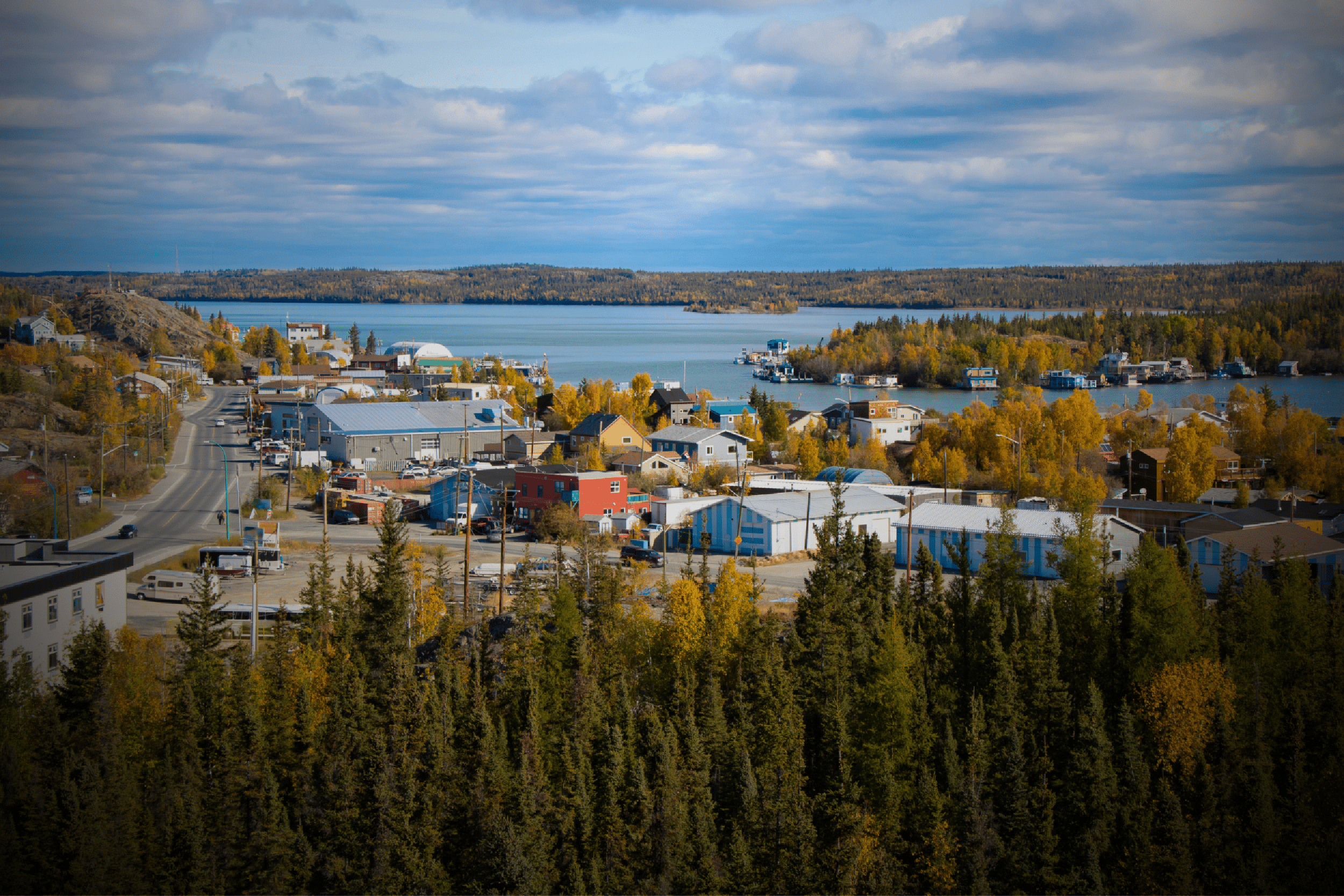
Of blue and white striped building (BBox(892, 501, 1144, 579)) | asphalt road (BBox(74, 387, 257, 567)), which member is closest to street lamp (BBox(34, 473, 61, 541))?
asphalt road (BBox(74, 387, 257, 567))

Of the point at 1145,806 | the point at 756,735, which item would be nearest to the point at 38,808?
the point at 756,735

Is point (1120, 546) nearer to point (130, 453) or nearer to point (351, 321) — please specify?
point (130, 453)

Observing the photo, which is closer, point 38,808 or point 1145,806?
point 38,808

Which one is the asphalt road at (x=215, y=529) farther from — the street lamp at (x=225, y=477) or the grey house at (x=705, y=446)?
the grey house at (x=705, y=446)

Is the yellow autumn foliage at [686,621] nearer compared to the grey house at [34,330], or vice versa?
the yellow autumn foliage at [686,621]

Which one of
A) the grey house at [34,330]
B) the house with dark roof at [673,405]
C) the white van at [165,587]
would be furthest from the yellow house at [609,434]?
the grey house at [34,330]
